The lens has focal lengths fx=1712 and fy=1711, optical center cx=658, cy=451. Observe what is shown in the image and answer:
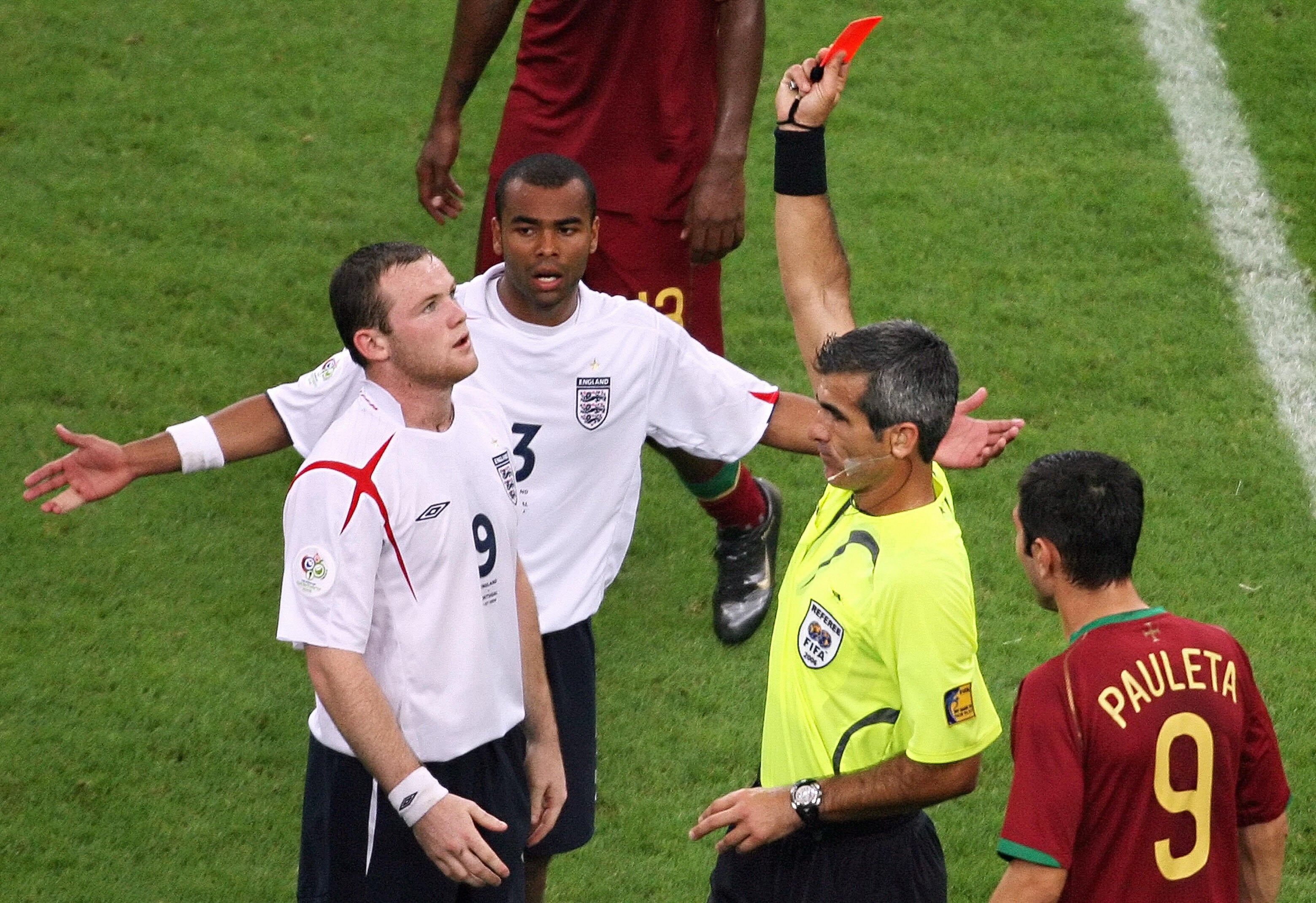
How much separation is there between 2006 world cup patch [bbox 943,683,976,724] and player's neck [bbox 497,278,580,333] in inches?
59.8

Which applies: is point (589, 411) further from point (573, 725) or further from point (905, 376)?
point (905, 376)

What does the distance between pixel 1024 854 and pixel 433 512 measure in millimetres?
1308

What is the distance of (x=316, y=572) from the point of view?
10.8 feet

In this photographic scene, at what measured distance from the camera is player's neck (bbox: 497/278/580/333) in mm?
4262

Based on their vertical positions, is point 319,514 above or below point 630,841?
above

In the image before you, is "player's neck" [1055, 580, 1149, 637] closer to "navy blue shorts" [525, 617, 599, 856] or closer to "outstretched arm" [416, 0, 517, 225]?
"navy blue shorts" [525, 617, 599, 856]

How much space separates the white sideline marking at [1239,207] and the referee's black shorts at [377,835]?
4121 mm

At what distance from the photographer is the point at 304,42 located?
362 inches

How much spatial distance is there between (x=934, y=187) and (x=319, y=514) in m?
5.61

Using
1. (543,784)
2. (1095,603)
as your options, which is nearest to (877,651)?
(1095,603)

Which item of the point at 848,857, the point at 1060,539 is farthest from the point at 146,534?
the point at 1060,539

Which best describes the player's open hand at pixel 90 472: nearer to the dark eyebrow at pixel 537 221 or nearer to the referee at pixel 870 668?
the dark eyebrow at pixel 537 221

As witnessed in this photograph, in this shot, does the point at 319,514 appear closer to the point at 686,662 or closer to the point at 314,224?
the point at 686,662

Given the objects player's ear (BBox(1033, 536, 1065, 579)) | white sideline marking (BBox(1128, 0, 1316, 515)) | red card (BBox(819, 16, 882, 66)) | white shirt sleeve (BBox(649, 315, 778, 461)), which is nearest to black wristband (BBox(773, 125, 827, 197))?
red card (BBox(819, 16, 882, 66))
